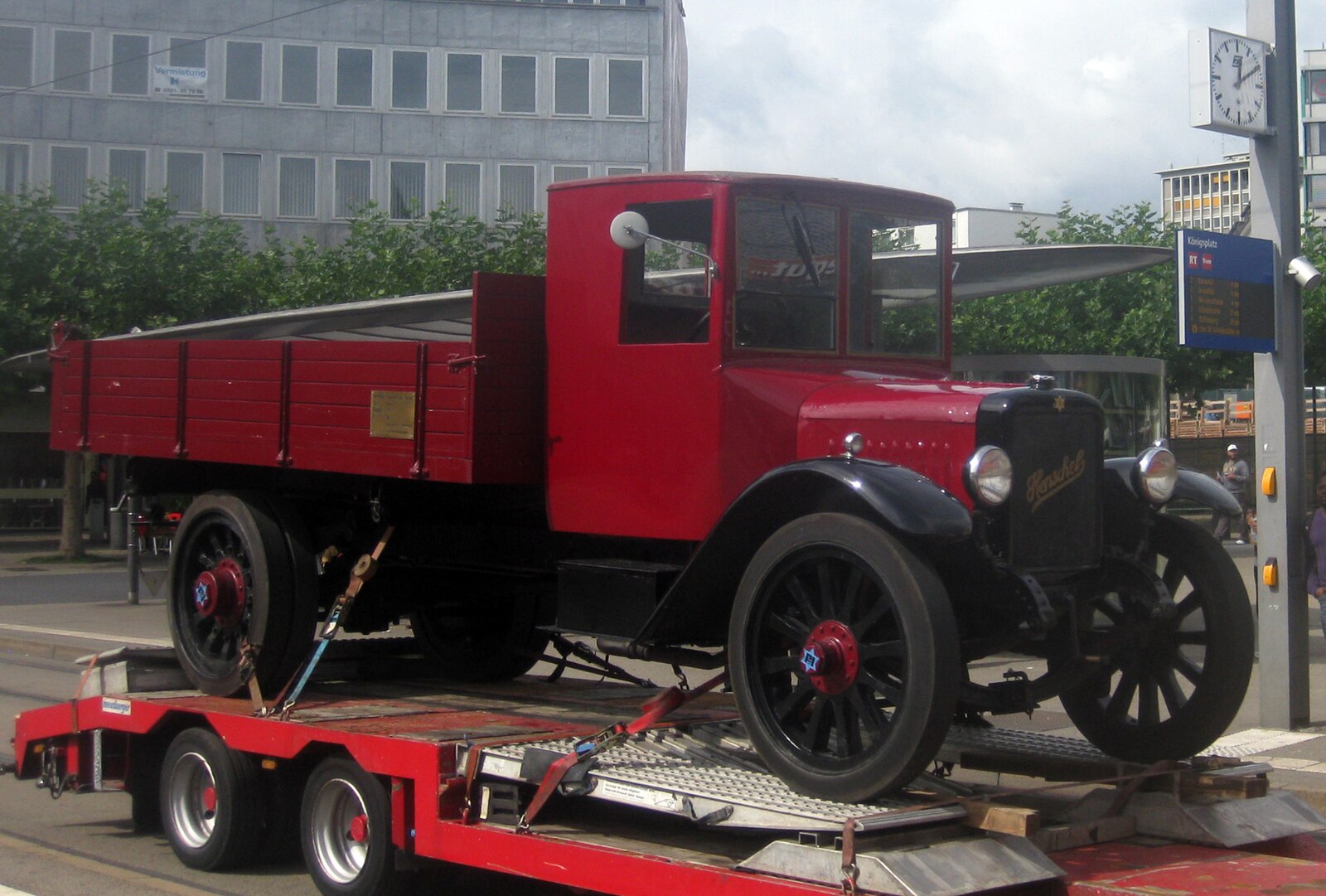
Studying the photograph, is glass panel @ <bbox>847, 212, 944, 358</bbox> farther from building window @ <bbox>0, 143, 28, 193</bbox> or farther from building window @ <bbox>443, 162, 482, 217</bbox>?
building window @ <bbox>0, 143, 28, 193</bbox>

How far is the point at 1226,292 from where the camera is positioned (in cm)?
956

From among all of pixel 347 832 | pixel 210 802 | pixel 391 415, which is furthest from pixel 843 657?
pixel 210 802

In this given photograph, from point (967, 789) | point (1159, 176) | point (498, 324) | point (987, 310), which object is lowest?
point (967, 789)

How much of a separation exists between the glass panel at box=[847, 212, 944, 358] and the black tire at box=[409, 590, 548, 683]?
2.84 m

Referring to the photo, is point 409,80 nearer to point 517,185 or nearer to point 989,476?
point 517,185

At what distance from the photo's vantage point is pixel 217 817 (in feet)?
22.1

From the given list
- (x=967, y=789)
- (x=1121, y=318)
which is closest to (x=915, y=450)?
(x=967, y=789)

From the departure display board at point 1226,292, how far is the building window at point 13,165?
3259cm

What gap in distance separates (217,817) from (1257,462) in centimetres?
719

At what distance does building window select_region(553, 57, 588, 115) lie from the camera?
1503 inches

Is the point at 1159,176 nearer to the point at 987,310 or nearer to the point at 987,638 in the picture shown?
the point at 987,310

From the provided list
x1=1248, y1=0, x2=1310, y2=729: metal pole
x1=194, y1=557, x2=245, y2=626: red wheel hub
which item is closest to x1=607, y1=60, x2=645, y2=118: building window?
x1=1248, y1=0, x2=1310, y2=729: metal pole

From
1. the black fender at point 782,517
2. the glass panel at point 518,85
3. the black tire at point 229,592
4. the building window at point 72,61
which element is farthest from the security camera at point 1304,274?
the building window at point 72,61

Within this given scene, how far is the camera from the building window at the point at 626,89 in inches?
1507
